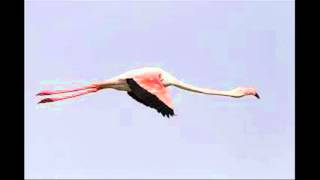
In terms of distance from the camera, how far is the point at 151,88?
35.2 feet

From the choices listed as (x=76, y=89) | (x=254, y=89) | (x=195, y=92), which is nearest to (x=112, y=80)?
(x=76, y=89)

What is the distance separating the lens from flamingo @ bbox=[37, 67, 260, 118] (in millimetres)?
10367

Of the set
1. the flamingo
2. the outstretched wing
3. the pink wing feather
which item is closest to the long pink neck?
the flamingo

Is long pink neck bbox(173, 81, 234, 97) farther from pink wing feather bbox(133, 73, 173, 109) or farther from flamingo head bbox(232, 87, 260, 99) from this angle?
pink wing feather bbox(133, 73, 173, 109)

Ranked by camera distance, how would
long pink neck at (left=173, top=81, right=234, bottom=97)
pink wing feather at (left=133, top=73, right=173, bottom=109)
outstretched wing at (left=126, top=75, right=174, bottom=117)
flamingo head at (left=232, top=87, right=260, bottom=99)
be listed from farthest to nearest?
flamingo head at (left=232, top=87, right=260, bottom=99), long pink neck at (left=173, top=81, right=234, bottom=97), pink wing feather at (left=133, top=73, right=173, bottom=109), outstretched wing at (left=126, top=75, right=174, bottom=117)

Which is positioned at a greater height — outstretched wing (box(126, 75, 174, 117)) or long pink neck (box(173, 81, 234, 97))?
long pink neck (box(173, 81, 234, 97))

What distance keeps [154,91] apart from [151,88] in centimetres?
18

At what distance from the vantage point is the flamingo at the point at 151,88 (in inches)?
408

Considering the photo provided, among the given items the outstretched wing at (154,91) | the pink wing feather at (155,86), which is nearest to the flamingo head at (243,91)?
the pink wing feather at (155,86)

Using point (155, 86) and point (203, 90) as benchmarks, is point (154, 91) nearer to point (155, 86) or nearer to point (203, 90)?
point (155, 86)

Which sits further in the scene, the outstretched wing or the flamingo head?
the flamingo head

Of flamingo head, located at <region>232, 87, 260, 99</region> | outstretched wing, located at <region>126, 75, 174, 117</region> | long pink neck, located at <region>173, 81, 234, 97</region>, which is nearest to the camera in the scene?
outstretched wing, located at <region>126, 75, 174, 117</region>

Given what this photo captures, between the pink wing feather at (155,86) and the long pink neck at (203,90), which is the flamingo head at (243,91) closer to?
the long pink neck at (203,90)
